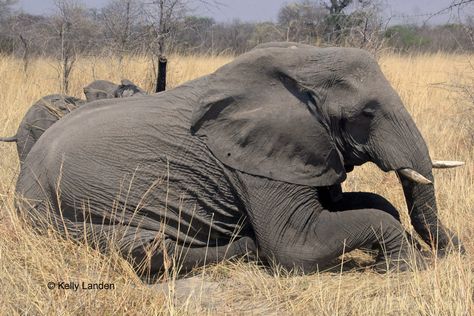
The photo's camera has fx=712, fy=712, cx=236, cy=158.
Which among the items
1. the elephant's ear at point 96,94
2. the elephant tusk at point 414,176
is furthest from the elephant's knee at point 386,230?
the elephant's ear at point 96,94

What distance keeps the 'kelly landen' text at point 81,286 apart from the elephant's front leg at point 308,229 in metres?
0.88

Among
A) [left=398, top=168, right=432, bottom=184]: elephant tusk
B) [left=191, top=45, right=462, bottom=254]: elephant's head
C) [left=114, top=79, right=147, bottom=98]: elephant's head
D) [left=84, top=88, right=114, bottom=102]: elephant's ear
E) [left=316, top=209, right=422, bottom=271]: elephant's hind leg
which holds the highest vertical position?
[left=191, top=45, right=462, bottom=254]: elephant's head

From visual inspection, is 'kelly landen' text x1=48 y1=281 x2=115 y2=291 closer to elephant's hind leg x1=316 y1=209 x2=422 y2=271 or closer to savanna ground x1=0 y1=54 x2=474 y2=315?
savanna ground x1=0 y1=54 x2=474 y2=315

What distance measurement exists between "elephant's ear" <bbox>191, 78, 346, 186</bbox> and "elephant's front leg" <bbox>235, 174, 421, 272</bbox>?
0.29 ft

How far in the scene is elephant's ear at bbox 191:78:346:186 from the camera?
11.3 ft

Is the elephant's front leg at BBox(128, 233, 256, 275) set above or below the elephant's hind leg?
below

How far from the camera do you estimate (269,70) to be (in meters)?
3.46

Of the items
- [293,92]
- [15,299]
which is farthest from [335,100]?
[15,299]

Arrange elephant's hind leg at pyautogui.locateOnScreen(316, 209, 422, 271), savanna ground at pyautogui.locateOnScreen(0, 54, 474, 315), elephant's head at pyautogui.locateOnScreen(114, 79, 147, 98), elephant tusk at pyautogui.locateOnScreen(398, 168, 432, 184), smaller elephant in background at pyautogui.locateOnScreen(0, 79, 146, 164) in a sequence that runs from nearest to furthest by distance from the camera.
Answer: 1. savanna ground at pyautogui.locateOnScreen(0, 54, 474, 315)
2. elephant tusk at pyautogui.locateOnScreen(398, 168, 432, 184)
3. elephant's hind leg at pyautogui.locateOnScreen(316, 209, 422, 271)
4. smaller elephant in background at pyautogui.locateOnScreen(0, 79, 146, 164)
5. elephant's head at pyautogui.locateOnScreen(114, 79, 147, 98)

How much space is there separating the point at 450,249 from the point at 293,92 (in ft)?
3.48

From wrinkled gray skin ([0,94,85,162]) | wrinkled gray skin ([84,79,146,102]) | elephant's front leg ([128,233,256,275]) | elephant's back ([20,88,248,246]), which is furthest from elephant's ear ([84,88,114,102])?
elephant's front leg ([128,233,256,275])

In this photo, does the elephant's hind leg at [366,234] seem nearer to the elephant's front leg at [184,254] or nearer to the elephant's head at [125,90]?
the elephant's front leg at [184,254]

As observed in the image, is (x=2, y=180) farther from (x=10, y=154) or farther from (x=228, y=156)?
(x=228, y=156)

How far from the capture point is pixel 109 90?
230 inches
